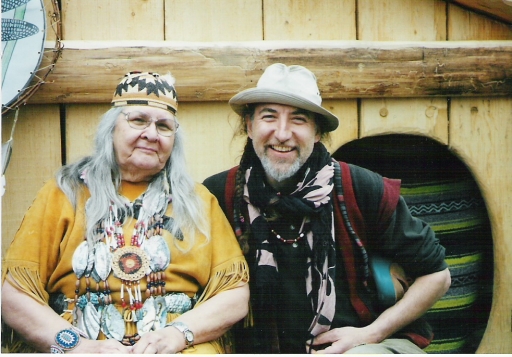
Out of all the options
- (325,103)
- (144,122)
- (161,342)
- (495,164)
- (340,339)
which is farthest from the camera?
(495,164)

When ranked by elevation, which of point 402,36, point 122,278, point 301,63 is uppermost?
point 402,36

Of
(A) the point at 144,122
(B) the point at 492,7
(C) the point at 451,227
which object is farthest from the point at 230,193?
(B) the point at 492,7

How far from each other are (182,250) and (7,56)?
40.8 inches

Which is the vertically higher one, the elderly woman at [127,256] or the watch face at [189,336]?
the elderly woman at [127,256]

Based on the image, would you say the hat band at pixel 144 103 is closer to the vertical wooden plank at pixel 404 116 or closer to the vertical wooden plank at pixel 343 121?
the vertical wooden plank at pixel 343 121

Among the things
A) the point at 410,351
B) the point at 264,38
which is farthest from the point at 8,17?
the point at 410,351

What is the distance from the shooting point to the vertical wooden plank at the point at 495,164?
3391mm

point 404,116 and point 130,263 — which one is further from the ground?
point 404,116

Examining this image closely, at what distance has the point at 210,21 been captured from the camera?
3.27m

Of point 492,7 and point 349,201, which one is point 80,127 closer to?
point 349,201

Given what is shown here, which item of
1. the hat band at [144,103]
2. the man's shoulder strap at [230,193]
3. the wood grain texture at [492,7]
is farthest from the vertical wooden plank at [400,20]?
the hat band at [144,103]

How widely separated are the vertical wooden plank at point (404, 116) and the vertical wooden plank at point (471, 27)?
302 mm

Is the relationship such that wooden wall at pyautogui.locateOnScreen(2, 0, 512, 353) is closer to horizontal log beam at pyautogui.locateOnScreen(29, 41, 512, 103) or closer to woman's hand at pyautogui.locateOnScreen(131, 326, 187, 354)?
horizontal log beam at pyautogui.locateOnScreen(29, 41, 512, 103)

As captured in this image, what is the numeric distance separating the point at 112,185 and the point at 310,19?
113 centimetres
